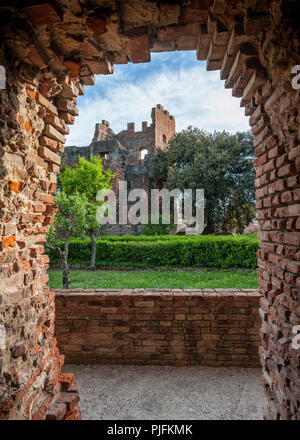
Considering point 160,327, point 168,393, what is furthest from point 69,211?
point 168,393

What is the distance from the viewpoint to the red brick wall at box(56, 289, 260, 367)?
11.8ft

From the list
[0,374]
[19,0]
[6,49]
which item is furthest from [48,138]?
[0,374]

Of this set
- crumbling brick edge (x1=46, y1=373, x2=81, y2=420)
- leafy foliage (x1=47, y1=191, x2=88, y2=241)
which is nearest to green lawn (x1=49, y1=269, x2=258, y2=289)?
leafy foliage (x1=47, y1=191, x2=88, y2=241)

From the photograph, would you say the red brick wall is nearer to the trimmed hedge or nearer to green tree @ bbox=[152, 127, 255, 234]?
the trimmed hedge

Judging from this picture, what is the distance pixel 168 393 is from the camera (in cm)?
310

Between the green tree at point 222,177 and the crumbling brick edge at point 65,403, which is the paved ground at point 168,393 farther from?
the green tree at point 222,177

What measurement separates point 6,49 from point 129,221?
17.4 m

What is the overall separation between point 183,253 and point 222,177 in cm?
723

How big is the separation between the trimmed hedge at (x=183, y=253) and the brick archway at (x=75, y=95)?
8.38 m

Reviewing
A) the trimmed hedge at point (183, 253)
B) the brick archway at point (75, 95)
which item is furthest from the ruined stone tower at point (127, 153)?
the brick archway at point (75, 95)

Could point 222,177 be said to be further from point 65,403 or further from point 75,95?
point 65,403

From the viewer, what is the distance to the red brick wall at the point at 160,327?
11.8 feet

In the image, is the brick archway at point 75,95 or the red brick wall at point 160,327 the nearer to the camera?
the brick archway at point 75,95

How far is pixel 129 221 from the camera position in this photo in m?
19.0
